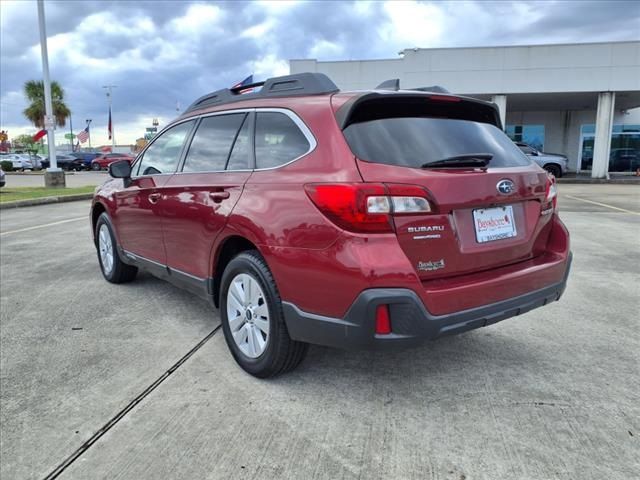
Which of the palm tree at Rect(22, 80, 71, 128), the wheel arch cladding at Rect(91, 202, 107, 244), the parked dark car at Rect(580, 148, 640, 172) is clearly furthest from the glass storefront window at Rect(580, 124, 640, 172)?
the palm tree at Rect(22, 80, 71, 128)

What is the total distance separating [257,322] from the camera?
3102 millimetres

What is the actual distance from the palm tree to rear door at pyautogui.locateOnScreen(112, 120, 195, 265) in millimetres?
59253

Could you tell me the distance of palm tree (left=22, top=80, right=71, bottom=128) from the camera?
186 feet

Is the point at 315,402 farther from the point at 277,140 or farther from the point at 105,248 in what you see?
the point at 105,248

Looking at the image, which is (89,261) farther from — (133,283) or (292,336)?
(292,336)

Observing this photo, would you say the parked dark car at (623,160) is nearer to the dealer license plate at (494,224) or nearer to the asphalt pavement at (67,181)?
the asphalt pavement at (67,181)

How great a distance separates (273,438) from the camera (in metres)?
2.54

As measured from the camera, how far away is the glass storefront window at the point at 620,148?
1163 inches

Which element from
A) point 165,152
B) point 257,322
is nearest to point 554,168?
point 165,152

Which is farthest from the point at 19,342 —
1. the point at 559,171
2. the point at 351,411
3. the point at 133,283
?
the point at 559,171

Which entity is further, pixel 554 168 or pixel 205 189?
pixel 554 168

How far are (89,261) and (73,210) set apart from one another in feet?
23.3

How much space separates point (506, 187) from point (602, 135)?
2515 cm

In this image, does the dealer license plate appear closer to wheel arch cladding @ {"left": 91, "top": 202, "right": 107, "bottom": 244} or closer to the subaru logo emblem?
the subaru logo emblem
